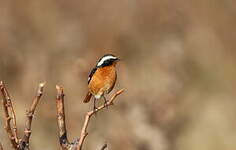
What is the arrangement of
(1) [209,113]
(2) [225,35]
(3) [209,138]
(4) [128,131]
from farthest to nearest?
(2) [225,35] < (1) [209,113] < (3) [209,138] < (4) [128,131]

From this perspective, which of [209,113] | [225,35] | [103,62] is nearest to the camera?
[103,62]

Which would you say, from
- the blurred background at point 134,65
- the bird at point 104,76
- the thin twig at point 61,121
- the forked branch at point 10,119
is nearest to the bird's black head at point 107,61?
the bird at point 104,76

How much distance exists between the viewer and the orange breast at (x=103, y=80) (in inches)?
144

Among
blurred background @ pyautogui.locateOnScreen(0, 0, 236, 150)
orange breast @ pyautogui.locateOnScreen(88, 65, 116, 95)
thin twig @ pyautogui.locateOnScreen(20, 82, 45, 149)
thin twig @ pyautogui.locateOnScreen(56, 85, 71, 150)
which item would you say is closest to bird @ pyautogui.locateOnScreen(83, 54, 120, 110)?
orange breast @ pyautogui.locateOnScreen(88, 65, 116, 95)

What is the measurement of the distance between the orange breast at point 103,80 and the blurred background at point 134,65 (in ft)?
15.1

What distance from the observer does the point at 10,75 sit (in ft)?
34.4

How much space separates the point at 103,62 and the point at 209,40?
893 centimetres

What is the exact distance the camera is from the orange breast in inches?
144

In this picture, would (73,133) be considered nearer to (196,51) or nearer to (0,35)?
(0,35)

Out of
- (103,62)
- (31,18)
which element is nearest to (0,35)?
(31,18)

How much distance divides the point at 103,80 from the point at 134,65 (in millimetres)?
8047

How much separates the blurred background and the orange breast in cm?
459

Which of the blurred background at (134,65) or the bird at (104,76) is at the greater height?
the blurred background at (134,65)

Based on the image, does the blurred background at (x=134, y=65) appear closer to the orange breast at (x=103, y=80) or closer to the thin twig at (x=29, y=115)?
the orange breast at (x=103, y=80)
